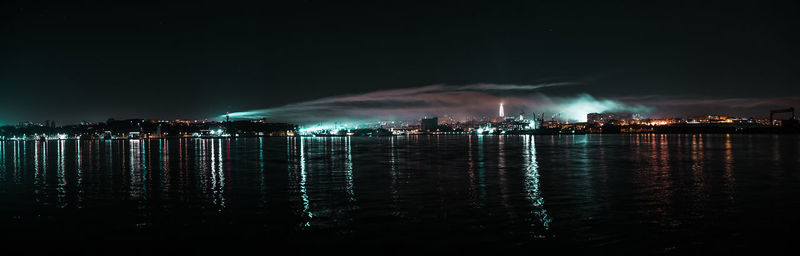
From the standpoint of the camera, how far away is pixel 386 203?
634 inches

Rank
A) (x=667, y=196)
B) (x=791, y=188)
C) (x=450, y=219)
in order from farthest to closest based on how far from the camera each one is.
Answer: (x=791, y=188)
(x=667, y=196)
(x=450, y=219)

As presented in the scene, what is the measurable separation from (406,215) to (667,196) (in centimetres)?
949

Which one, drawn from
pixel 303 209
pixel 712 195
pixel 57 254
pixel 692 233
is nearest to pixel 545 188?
pixel 712 195

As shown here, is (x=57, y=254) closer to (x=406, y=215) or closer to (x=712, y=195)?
(x=406, y=215)

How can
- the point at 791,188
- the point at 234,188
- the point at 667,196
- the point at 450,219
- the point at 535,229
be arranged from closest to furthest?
the point at 535,229 < the point at 450,219 < the point at 667,196 < the point at 791,188 < the point at 234,188

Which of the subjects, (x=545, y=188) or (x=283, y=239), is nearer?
(x=283, y=239)

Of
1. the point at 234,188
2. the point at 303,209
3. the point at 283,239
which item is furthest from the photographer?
the point at 234,188

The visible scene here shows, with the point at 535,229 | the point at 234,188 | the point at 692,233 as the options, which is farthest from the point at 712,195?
the point at 234,188

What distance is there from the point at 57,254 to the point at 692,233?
44.2 feet

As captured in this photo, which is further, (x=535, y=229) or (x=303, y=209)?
(x=303, y=209)

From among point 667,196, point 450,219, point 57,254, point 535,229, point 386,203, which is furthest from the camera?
point 667,196

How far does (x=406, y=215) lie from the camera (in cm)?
1384

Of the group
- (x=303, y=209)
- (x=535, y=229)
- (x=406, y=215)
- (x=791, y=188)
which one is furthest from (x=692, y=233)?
(x=791, y=188)

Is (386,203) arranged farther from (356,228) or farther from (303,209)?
(356,228)
